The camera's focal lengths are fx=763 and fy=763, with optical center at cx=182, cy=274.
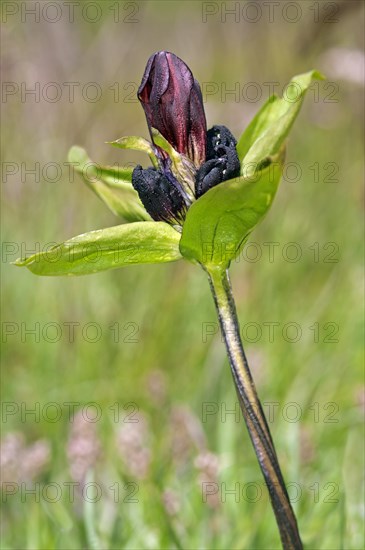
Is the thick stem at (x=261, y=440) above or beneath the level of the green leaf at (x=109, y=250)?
beneath

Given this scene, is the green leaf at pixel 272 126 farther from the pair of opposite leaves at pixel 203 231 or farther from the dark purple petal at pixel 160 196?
the dark purple petal at pixel 160 196

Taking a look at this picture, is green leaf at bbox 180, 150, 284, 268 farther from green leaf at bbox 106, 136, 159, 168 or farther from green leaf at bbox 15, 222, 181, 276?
green leaf at bbox 106, 136, 159, 168

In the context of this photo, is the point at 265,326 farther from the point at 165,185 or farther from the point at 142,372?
the point at 165,185

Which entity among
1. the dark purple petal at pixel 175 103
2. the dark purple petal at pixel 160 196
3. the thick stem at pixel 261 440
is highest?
the dark purple petal at pixel 175 103

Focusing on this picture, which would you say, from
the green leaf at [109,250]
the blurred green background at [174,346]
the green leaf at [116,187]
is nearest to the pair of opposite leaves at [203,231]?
the green leaf at [109,250]

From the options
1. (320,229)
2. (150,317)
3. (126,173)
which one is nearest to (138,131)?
(320,229)

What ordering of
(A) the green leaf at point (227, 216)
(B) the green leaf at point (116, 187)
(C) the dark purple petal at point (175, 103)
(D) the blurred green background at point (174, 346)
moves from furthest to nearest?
(D) the blurred green background at point (174, 346) → (B) the green leaf at point (116, 187) → (C) the dark purple petal at point (175, 103) → (A) the green leaf at point (227, 216)

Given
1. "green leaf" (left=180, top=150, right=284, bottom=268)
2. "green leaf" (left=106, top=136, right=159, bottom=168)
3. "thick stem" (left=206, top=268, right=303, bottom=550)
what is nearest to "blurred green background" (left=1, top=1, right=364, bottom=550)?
"thick stem" (left=206, top=268, right=303, bottom=550)
